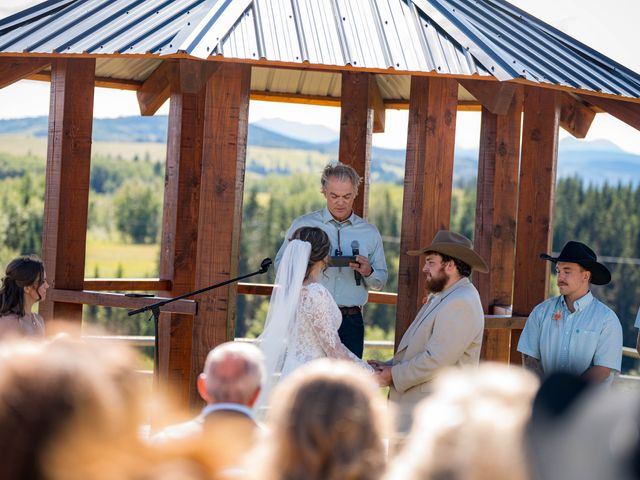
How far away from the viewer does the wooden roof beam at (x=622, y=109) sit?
8.19 metres

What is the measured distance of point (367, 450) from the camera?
3.04m

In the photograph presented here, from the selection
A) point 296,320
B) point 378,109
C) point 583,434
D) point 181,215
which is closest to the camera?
point 583,434

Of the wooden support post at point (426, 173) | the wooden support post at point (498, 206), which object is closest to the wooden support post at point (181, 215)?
the wooden support post at point (426, 173)

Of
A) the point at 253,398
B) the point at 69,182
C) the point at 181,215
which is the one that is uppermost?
the point at 69,182

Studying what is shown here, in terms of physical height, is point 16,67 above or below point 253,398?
above

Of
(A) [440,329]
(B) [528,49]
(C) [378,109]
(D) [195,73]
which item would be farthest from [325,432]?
(C) [378,109]

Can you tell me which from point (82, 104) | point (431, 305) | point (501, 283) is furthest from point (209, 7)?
point (501, 283)

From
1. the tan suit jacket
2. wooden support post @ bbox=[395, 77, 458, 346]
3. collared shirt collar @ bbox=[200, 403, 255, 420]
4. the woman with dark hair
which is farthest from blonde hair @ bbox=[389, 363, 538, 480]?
wooden support post @ bbox=[395, 77, 458, 346]

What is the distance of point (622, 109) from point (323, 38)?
2.46 metres

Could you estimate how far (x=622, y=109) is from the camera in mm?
8297

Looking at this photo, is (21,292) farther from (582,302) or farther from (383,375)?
(582,302)

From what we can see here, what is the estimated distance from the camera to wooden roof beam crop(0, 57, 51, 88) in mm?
7996

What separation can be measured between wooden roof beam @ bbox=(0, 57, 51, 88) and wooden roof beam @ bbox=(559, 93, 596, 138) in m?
4.87

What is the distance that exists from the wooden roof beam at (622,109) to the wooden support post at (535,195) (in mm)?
390
